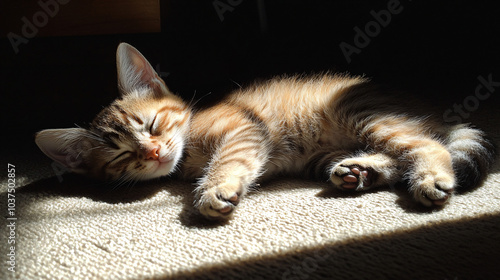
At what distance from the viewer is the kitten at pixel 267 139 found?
3.71 feet

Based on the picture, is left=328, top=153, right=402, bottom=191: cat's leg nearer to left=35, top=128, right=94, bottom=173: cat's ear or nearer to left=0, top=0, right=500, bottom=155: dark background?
left=0, top=0, right=500, bottom=155: dark background

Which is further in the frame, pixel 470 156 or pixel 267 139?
pixel 267 139

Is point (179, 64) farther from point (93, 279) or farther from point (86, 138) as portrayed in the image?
point (93, 279)

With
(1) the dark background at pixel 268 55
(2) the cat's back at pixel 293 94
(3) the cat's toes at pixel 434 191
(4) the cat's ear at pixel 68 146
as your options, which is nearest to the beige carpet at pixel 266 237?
(3) the cat's toes at pixel 434 191

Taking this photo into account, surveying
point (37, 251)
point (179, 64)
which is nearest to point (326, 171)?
point (37, 251)

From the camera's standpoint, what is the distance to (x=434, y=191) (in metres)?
0.98

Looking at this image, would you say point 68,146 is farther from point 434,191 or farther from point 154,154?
point 434,191

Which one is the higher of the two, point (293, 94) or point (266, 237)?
point (293, 94)

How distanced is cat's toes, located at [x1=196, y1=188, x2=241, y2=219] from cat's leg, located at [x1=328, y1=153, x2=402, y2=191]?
31 centimetres

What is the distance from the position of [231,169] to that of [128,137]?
35 cm

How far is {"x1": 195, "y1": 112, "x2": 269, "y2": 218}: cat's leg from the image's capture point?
3.26 feet

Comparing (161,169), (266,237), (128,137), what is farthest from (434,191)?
(128,137)

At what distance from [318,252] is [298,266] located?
0.06 metres

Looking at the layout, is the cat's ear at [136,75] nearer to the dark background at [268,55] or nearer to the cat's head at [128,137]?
the cat's head at [128,137]
